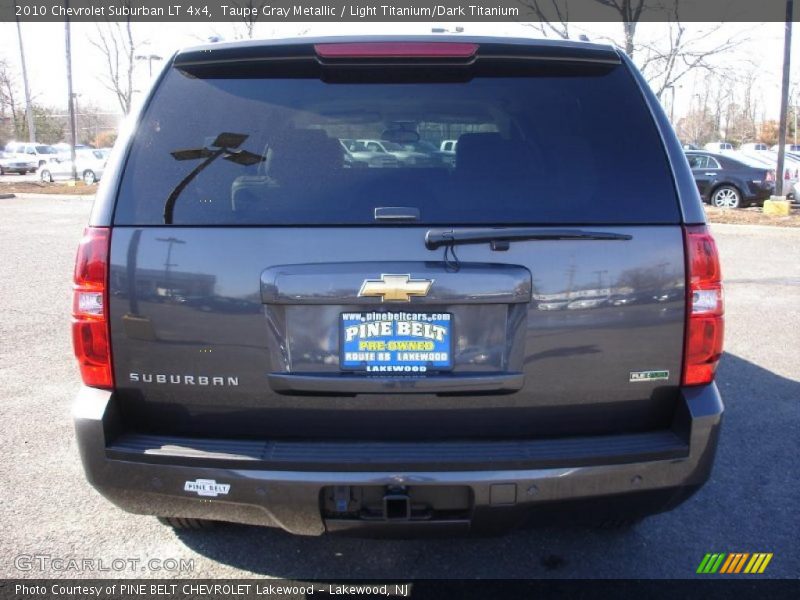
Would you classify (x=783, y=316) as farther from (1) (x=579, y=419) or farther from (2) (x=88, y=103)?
(2) (x=88, y=103)

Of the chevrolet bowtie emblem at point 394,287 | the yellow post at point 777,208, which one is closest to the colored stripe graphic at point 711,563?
the chevrolet bowtie emblem at point 394,287

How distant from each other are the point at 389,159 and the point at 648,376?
3.88 feet

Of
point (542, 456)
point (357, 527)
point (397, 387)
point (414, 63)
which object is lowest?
point (357, 527)

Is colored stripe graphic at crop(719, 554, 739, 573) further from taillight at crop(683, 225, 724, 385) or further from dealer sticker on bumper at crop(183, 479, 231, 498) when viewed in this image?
dealer sticker on bumper at crop(183, 479, 231, 498)

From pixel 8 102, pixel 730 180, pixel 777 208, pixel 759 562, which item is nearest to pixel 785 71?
pixel 777 208

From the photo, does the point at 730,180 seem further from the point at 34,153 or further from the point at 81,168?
the point at 34,153

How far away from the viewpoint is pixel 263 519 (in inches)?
88.9

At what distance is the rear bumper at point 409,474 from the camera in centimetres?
214

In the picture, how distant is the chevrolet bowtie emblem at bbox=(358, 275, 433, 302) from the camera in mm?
2086

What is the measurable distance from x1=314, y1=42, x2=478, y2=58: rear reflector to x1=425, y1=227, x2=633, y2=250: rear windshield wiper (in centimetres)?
64

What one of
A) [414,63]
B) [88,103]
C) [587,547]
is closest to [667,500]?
[587,547]

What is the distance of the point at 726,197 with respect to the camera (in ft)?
57.4

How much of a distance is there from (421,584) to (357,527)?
65 centimetres

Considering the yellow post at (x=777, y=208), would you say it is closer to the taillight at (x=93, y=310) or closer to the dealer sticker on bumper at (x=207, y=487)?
the dealer sticker on bumper at (x=207, y=487)
